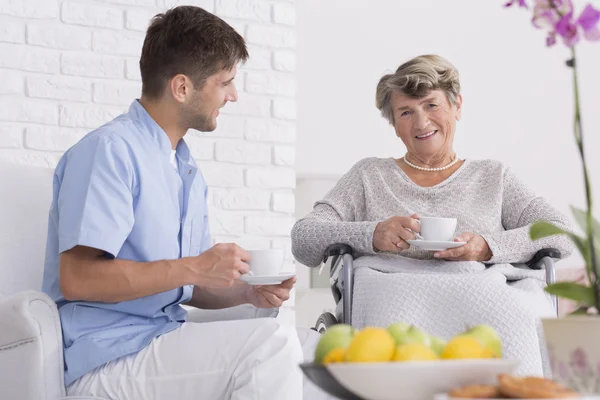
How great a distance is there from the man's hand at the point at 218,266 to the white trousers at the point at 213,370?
114mm

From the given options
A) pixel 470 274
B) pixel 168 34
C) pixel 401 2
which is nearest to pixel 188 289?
pixel 168 34

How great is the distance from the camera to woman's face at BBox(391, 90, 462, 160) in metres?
2.66

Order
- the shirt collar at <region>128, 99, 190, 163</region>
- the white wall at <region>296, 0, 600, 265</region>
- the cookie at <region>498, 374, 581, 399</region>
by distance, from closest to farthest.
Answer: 1. the cookie at <region>498, 374, 581, 399</region>
2. the shirt collar at <region>128, 99, 190, 163</region>
3. the white wall at <region>296, 0, 600, 265</region>

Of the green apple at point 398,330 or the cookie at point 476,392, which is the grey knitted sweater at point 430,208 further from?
the cookie at point 476,392

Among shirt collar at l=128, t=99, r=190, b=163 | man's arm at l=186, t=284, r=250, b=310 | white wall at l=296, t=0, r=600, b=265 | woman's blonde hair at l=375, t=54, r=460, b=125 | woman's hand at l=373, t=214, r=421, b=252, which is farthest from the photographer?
white wall at l=296, t=0, r=600, b=265

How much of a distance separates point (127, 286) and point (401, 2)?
2583 mm

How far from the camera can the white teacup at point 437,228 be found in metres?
2.18

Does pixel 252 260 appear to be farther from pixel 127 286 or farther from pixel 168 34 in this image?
pixel 168 34

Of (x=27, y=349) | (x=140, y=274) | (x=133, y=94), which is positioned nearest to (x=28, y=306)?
(x=27, y=349)

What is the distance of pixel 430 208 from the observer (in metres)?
2.61

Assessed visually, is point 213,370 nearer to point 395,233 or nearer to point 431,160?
point 395,233

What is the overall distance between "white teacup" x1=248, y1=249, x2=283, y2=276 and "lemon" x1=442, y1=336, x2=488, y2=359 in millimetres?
Result: 781

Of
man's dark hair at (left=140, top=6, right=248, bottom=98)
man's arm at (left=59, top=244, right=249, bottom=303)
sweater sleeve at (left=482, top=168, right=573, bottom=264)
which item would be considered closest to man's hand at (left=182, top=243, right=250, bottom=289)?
man's arm at (left=59, top=244, right=249, bottom=303)

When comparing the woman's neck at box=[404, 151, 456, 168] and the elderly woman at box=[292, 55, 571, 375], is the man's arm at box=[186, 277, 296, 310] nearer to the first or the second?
the elderly woman at box=[292, 55, 571, 375]
